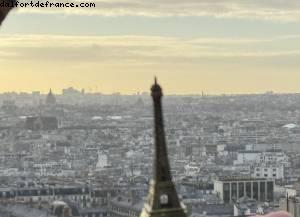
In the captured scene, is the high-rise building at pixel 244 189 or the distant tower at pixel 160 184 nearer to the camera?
the distant tower at pixel 160 184

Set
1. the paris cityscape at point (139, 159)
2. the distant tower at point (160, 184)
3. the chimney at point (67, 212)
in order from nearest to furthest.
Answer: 1. the distant tower at point (160, 184)
2. the chimney at point (67, 212)
3. the paris cityscape at point (139, 159)

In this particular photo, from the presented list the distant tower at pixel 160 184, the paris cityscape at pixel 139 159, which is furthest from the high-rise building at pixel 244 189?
the distant tower at pixel 160 184

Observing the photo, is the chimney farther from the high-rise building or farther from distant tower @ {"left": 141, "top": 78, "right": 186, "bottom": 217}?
distant tower @ {"left": 141, "top": 78, "right": 186, "bottom": 217}

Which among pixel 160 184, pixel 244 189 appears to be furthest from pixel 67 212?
pixel 160 184

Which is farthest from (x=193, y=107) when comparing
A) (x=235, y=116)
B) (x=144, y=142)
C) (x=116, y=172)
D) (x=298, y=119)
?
(x=116, y=172)

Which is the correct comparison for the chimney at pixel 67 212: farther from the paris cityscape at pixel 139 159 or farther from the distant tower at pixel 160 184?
the distant tower at pixel 160 184

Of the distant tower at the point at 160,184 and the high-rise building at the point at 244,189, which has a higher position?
the distant tower at the point at 160,184

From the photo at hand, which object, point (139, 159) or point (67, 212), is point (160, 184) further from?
point (139, 159)

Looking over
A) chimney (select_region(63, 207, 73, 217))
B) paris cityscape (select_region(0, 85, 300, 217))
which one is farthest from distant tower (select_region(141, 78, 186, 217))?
chimney (select_region(63, 207, 73, 217))

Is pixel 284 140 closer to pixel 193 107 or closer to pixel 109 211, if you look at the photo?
pixel 109 211
